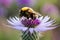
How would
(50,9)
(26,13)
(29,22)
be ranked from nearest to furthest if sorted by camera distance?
(26,13), (29,22), (50,9)

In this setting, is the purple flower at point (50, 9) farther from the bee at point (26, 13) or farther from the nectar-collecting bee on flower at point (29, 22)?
the bee at point (26, 13)

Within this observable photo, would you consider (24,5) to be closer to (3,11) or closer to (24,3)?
(24,3)

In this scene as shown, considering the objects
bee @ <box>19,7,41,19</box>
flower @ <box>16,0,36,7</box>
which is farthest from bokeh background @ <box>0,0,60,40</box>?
bee @ <box>19,7,41,19</box>

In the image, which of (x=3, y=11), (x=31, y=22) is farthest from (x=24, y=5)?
(x=31, y=22)

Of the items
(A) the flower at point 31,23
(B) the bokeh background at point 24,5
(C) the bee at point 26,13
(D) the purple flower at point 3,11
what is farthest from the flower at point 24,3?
(C) the bee at point 26,13

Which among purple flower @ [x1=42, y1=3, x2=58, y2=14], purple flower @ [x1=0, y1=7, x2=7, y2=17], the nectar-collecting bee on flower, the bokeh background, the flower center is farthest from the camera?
purple flower @ [x1=0, y1=7, x2=7, y2=17]

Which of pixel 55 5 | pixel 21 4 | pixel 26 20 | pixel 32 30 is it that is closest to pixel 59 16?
pixel 55 5

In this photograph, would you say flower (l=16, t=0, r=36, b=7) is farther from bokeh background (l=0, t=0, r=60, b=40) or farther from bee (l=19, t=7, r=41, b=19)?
bee (l=19, t=7, r=41, b=19)

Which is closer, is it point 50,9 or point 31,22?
point 31,22

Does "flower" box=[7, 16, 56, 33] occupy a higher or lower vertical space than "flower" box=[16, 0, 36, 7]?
lower

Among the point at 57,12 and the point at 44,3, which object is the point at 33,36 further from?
the point at 44,3

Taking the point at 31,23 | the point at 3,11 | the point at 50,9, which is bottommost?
the point at 31,23
